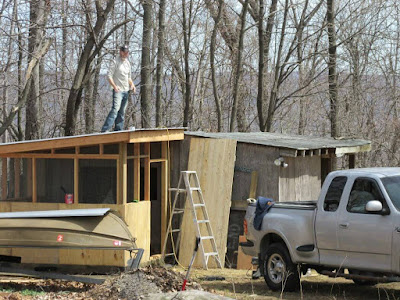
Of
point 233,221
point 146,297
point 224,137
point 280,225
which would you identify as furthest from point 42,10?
point 146,297

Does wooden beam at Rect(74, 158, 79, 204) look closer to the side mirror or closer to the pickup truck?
the pickup truck

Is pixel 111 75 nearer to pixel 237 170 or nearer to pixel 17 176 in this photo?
pixel 17 176

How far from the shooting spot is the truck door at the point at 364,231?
36.7ft

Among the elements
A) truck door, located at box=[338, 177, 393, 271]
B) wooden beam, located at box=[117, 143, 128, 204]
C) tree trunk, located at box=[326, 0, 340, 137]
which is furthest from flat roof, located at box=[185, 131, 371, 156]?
tree trunk, located at box=[326, 0, 340, 137]

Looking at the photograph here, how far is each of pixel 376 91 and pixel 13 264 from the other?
26.2m

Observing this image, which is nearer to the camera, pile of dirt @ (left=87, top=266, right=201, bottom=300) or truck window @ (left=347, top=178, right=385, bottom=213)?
pile of dirt @ (left=87, top=266, right=201, bottom=300)

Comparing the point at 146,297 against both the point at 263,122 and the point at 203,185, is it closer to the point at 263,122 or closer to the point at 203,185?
the point at 203,185

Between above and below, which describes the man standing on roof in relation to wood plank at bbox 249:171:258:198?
above

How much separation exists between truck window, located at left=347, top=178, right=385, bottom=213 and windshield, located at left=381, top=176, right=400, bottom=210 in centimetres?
15

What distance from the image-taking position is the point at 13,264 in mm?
14586

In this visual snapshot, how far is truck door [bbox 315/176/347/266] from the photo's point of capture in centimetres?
1203

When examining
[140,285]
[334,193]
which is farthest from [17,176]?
[334,193]

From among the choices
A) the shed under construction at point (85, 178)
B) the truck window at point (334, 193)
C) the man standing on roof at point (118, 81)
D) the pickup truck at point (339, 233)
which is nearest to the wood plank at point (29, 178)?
the shed under construction at point (85, 178)

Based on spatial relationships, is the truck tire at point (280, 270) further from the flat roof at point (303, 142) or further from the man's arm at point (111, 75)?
the man's arm at point (111, 75)
